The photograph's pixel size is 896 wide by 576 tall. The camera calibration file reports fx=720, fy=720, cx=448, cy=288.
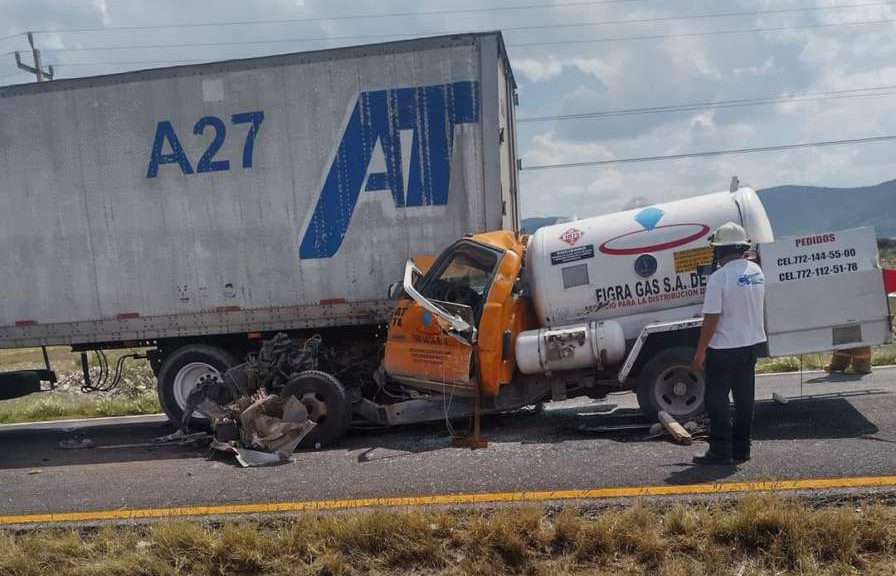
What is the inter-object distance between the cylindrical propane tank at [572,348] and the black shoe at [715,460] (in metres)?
1.62

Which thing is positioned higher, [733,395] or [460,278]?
[460,278]

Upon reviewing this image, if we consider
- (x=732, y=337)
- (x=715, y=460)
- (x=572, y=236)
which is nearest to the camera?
(x=715, y=460)

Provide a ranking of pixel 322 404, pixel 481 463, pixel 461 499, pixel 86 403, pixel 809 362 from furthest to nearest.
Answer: pixel 86 403 → pixel 809 362 → pixel 322 404 → pixel 481 463 → pixel 461 499

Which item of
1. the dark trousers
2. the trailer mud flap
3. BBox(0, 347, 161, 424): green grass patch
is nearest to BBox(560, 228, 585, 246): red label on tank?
the dark trousers

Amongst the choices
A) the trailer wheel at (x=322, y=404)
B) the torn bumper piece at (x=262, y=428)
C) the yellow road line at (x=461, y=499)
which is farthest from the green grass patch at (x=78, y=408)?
the yellow road line at (x=461, y=499)

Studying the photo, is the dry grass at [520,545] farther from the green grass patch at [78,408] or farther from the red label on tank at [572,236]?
the green grass patch at [78,408]

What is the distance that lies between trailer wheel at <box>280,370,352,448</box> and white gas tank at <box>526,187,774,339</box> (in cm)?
212

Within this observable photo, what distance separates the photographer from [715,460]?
16.5 ft

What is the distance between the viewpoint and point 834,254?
242 inches

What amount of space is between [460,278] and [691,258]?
7.15 feet

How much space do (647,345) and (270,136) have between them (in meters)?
4.64

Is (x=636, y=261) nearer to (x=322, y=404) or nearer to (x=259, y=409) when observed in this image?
(x=322, y=404)

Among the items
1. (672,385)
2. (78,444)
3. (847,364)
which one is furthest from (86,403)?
(847,364)

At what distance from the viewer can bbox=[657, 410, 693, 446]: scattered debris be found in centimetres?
570
